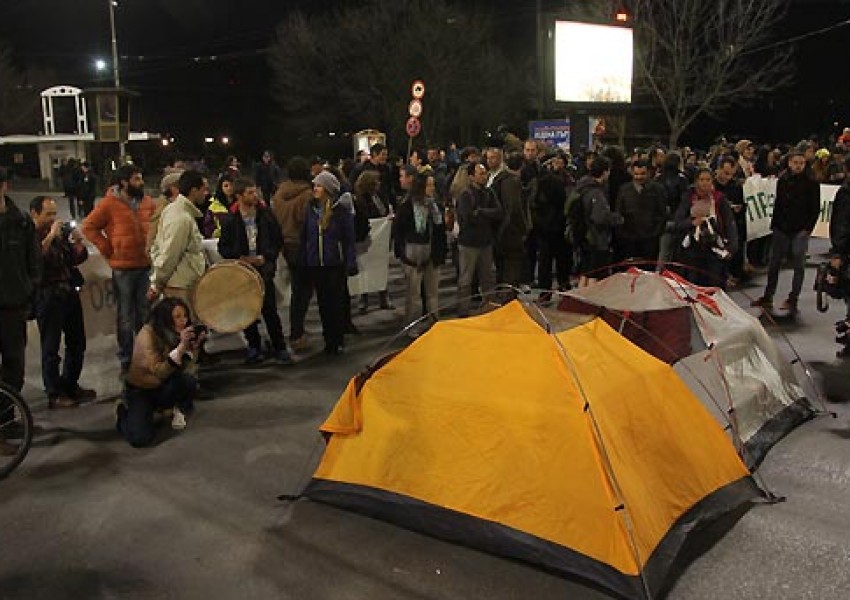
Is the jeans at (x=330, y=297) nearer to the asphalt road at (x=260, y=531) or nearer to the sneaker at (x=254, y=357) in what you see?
the sneaker at (x=254, y=357)

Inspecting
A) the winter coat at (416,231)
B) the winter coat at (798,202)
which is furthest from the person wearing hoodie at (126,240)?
the winter coat at (798,202)

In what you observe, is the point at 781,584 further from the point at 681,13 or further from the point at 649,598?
the point at 681,13

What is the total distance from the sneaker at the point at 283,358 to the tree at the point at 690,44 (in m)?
21.8

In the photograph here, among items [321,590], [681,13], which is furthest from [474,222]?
[681,13]

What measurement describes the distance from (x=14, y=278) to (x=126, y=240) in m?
1.29

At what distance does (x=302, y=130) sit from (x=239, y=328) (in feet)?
140

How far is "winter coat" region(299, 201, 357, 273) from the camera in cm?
819

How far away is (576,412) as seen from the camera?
4.46 m

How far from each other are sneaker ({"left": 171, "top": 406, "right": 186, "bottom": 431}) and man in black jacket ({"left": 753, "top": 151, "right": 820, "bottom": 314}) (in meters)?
6.76

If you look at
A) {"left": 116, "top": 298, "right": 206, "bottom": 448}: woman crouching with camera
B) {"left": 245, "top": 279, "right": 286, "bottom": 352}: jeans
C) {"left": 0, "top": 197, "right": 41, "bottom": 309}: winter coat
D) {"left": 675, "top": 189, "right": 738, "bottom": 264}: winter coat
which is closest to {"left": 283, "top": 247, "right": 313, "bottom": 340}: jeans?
{"left": 245, "top": 279, "right": 286, "bottom": 352}: jeans

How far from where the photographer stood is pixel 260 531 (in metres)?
4.94

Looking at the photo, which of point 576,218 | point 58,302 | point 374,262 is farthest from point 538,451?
point 374,262

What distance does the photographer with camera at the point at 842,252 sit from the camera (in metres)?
7.84

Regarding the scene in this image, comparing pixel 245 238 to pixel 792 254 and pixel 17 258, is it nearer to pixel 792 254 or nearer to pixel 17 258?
pixel 17 258
